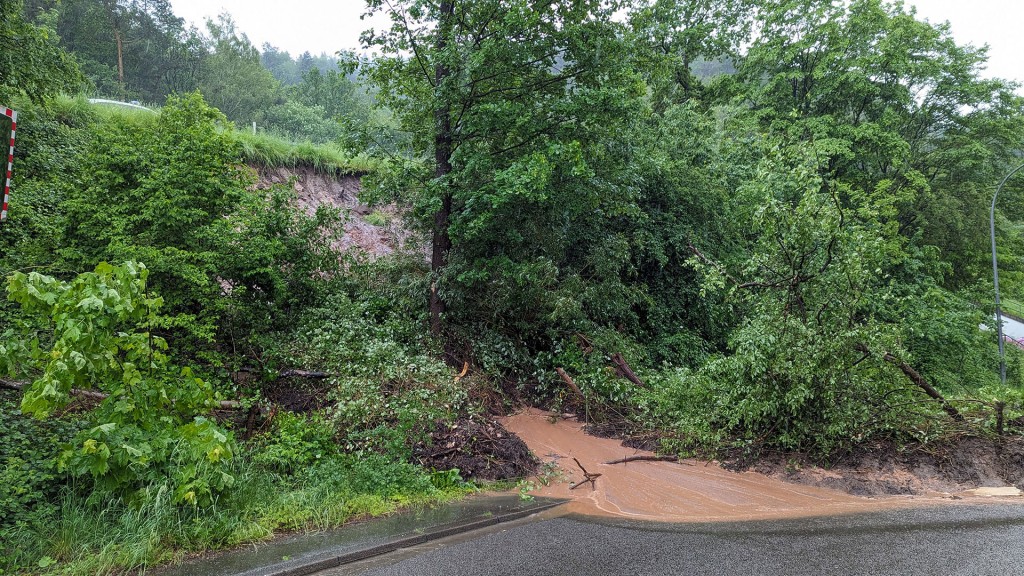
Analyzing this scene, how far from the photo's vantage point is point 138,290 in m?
4.17

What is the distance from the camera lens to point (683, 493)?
6.31 metres

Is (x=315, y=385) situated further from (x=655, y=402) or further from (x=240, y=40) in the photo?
(x=240, y=40)

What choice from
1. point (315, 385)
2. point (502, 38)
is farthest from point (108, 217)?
point (502, 38)

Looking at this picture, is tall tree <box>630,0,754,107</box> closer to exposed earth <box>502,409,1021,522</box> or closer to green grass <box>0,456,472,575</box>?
exposed earth <box>502,409,1021,522</box>

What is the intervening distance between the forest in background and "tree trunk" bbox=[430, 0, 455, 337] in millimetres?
58

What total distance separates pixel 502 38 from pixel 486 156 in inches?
75.0

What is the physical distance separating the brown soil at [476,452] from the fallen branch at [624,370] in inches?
140

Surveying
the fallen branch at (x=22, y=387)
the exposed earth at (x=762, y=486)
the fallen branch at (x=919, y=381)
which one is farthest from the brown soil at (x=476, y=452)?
the fallen branch at (x=919, y=381)

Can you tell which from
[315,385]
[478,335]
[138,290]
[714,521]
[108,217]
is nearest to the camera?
[138,290]

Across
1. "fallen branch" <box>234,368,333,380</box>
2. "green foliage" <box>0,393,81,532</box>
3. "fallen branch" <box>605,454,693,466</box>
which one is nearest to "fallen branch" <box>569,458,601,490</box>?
"fallen branch" <box>605,454,693,466</box>

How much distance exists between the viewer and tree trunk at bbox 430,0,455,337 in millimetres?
9086

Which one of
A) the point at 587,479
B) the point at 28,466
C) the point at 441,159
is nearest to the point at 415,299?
the point at 441,159

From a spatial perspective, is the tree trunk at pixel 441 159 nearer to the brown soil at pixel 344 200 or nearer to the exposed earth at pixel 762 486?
the exposed earth at pixel 762 486

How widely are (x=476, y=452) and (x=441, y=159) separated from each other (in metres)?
5.54
